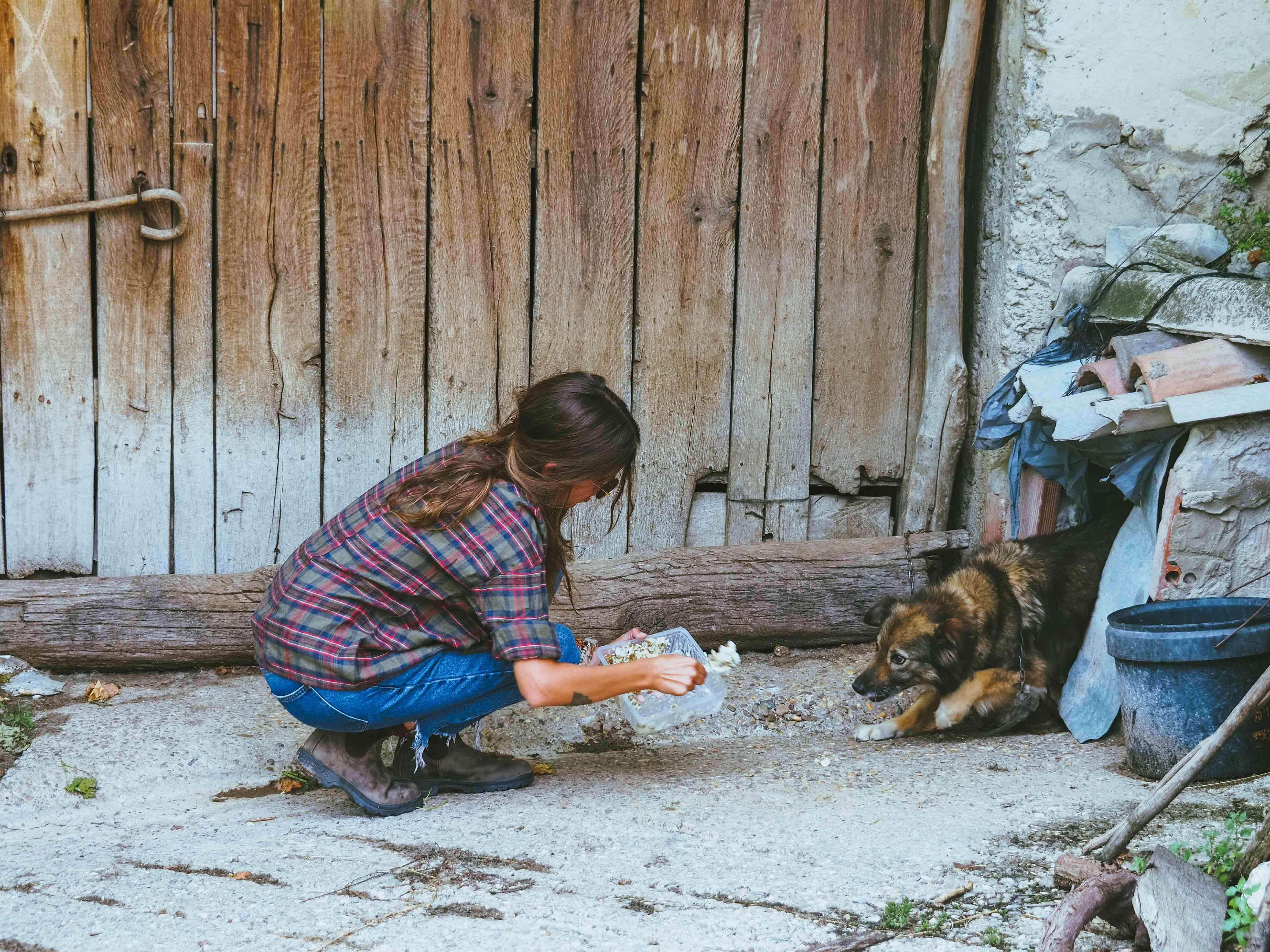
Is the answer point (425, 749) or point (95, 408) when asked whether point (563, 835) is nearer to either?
point (425, 749)

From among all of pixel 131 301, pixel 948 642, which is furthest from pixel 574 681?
pixel 131 301

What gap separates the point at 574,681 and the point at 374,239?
2146mm

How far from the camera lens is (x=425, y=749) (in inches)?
125

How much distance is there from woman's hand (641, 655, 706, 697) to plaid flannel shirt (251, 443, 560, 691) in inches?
9.3

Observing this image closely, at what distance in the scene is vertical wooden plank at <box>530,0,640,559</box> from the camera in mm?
4180

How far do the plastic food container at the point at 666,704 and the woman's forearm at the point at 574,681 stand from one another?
31cm

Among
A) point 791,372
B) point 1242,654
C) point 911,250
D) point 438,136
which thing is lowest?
point 1242,654

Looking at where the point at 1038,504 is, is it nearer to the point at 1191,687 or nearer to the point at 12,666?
the point at 1191,687

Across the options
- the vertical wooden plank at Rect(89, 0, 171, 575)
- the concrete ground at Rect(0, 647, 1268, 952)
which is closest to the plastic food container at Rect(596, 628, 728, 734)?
the concrete ground at Rect(0, 647, 1268, 952)

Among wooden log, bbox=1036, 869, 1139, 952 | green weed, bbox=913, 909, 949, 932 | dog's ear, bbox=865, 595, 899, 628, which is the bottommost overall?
dog's ear, bbox=865, 595, 899, 628

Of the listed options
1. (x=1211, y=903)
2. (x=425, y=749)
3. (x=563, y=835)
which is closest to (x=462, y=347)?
(x=425, y=749)

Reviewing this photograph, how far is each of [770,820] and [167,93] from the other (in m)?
3.14

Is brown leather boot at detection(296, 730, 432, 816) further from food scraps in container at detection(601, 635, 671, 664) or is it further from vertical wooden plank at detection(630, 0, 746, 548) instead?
vertical wooden plank at detection(630, 0, 746, 548)

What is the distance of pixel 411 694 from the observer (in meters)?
2.88
